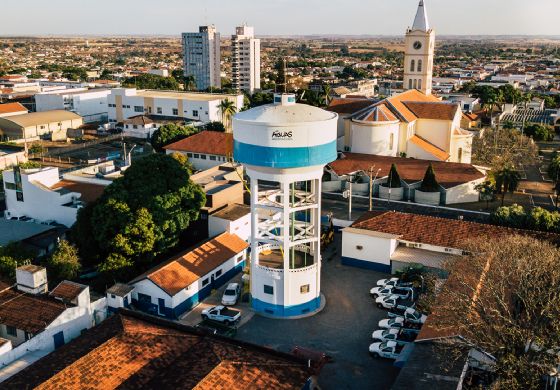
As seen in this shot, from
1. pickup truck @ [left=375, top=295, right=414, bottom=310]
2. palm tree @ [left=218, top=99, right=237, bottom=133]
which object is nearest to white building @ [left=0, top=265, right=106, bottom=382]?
pickup truck @ [left=375, top=295, right=414, bottom=310]

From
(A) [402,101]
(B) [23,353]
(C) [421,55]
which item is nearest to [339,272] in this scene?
(B) [23,353]

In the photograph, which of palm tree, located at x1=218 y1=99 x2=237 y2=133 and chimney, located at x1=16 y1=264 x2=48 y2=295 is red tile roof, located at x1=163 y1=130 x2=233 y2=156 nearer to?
palm tree, located at x1=218 y1=99 x2=237 y2=133

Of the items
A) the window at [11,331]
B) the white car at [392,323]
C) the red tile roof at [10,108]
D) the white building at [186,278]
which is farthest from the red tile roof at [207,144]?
the red tile roof at [10,108]

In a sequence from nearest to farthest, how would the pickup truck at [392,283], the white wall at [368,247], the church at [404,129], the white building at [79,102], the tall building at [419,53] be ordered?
the pickup truck at [392,283]
the white wall at [368,247]
the church at [404,129]
the tall building at [419,53]
the white building at [79,102]

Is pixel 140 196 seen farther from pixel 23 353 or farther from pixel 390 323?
pixel 390 323

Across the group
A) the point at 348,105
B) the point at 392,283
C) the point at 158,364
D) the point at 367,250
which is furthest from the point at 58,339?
the point at 348,105

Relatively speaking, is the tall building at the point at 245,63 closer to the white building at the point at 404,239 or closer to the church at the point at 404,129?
the church at the point at 404,129
